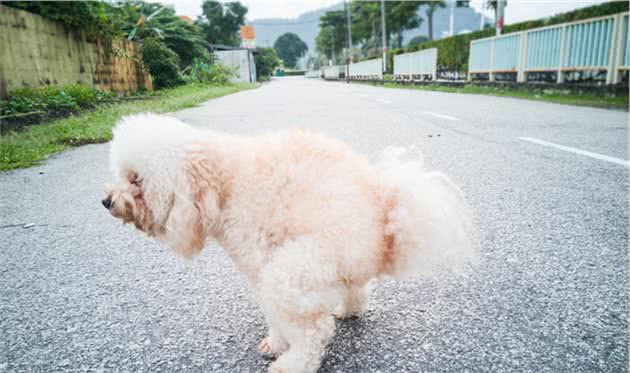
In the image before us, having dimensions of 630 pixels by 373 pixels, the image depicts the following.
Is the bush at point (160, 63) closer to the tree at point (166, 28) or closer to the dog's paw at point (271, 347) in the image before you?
the tree at point (166, 28)

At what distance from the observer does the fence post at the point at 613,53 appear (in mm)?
10555

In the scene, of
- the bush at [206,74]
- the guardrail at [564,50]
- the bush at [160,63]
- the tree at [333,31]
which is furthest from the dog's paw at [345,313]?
the tree at [333,31]

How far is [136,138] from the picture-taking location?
163 cm

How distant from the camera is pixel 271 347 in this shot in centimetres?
180

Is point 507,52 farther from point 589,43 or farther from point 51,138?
point 51,138

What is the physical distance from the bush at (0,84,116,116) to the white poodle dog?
814 cm

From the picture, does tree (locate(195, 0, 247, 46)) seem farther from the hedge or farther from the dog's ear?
the dog's ear

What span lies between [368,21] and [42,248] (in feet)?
231

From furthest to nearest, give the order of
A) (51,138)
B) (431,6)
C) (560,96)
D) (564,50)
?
1. (431,6)
2. (564,50)
3. (560,96)
4. (51,138)

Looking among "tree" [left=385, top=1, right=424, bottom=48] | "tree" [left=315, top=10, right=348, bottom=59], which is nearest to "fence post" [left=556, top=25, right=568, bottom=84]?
"tree" [left=385, top=1, right=424, bottom=48]

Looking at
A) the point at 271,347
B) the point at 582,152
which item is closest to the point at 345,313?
the point at 271,347

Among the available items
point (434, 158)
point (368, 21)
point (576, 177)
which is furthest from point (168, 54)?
point (368, 21)

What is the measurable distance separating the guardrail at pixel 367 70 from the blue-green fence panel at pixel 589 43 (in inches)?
1041

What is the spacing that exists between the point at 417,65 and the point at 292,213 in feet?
93.7
